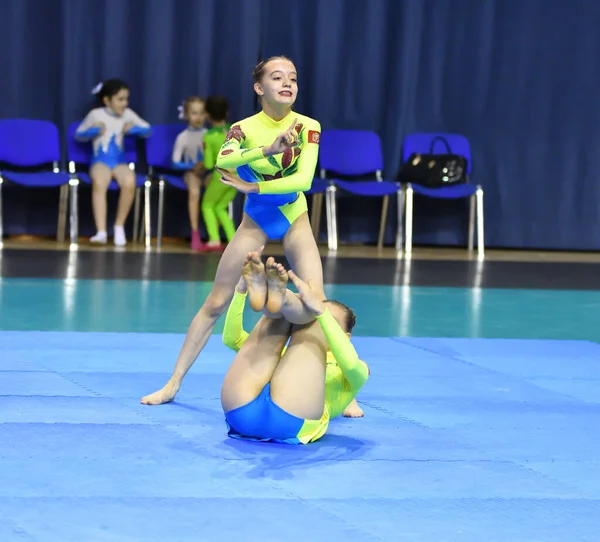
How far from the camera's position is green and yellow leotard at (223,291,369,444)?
3.60m

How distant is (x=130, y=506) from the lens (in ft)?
9.71

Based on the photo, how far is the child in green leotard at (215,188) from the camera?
33.5 feet

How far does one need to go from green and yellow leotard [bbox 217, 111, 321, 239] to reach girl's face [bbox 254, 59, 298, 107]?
116mm

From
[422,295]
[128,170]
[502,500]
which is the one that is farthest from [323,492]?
[128,170]

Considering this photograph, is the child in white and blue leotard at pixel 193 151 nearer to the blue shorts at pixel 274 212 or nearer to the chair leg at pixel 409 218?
the chair leg at pixel 409 218

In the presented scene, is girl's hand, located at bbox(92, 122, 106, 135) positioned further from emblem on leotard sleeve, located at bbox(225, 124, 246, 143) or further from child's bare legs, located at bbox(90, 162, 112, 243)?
emblem on leotard sleeve, located at bbox(225, 124, 246, 143)

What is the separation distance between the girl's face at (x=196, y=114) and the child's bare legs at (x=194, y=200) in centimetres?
48

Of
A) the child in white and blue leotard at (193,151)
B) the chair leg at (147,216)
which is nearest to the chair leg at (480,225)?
the child in white and blue leotard at (193,151)

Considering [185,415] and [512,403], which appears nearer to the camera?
[185,415]

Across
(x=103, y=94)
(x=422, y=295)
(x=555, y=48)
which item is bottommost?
(x=422, y=295)

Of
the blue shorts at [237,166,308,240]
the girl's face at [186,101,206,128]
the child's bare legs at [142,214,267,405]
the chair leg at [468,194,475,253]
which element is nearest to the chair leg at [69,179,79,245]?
the girl's face at [186,101,206,128]

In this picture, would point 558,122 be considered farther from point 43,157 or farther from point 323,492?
point 323,492

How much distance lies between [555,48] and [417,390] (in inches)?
300

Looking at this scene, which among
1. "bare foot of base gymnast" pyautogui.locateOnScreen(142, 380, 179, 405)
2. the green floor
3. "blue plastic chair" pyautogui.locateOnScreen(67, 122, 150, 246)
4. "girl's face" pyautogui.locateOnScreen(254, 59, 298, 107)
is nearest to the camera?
"girl's face" pyautogui.locateOnScreen(254, 59, 298, 107)
